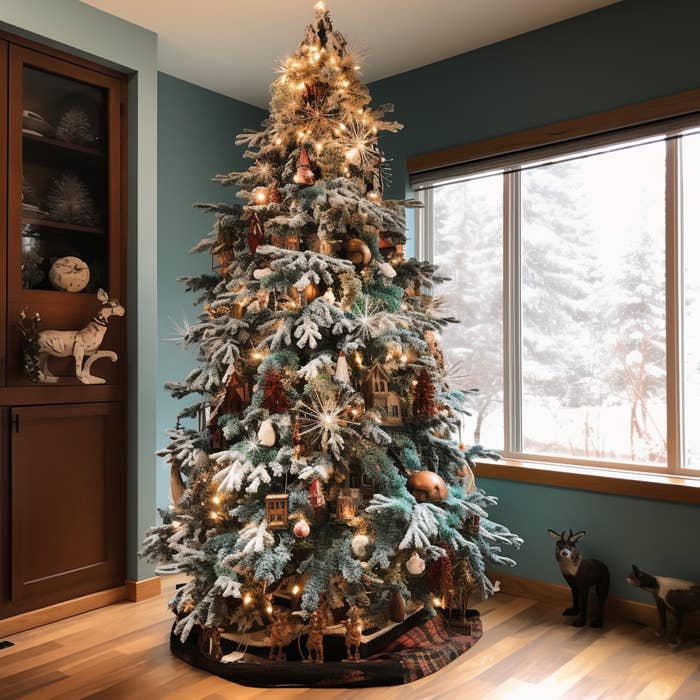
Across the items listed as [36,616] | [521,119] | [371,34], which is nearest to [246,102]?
[371,34]

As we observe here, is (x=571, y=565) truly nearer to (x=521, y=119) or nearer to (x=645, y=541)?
(x=645, y=541)

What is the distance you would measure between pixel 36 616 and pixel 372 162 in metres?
2.34

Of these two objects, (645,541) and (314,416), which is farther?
(645,541)

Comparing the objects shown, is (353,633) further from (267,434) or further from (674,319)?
(674,319)

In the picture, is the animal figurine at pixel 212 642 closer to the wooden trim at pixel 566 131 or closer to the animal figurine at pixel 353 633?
the animal figurine at pixel 353 633

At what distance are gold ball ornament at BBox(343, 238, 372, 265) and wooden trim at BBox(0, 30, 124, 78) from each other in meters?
1.52

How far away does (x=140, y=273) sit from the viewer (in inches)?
128

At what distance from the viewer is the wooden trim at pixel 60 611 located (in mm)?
2814

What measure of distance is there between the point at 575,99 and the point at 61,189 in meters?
2.36

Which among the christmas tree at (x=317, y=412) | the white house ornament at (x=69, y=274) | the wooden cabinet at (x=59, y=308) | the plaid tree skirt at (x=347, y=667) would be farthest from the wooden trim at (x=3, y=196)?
the plaid tree skirt at (x=347, y=667)

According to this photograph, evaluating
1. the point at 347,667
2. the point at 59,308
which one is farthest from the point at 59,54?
the point at 347,667

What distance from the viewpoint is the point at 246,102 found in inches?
165

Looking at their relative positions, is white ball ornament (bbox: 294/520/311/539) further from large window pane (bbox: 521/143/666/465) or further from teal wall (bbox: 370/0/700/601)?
large window pane (bbox: 521/143/666/465)

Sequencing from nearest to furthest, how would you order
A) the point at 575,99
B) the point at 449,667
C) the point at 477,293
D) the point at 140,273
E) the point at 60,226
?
the point at 449,667 < the point at 60,226 < the point at 575,99 < the point at 140,273 < the point at 477,293
